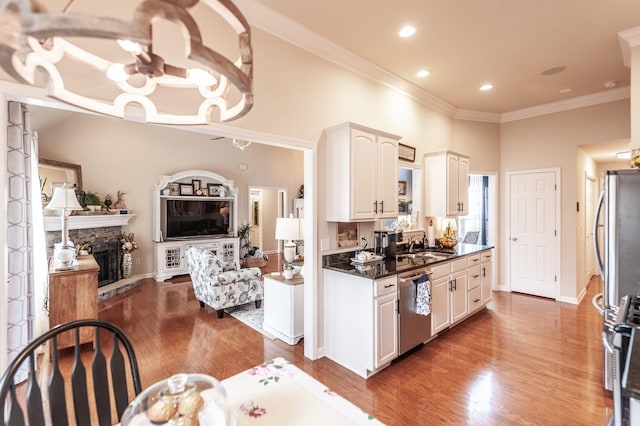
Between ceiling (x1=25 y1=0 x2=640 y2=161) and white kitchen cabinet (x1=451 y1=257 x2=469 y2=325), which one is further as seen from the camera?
white kitchen cabinet (x1=451 y1=257 x2=469 y2=325)

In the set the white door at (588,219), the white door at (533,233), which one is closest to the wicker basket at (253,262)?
the white door at (533,233)

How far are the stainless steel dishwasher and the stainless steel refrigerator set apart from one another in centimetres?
139

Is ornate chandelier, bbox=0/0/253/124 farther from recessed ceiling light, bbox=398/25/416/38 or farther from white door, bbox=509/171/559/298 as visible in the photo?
white door, bbox=509/171/559/298

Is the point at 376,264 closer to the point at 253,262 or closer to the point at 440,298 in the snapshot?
the point at 440,298

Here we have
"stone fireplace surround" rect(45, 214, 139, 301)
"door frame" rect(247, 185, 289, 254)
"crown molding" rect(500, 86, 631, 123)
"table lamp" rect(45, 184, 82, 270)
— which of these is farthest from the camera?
"door frame" rect(247, 185, 289, 254)

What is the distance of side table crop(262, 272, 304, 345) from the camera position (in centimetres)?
337

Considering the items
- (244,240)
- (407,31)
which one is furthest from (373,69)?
(244,240)

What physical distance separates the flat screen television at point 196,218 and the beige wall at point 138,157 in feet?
1.16

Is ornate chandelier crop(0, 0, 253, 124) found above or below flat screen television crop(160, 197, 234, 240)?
above

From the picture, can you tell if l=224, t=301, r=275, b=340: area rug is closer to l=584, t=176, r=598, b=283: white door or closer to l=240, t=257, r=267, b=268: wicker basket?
l=240, t=257, r=267, b=268: wicker basket

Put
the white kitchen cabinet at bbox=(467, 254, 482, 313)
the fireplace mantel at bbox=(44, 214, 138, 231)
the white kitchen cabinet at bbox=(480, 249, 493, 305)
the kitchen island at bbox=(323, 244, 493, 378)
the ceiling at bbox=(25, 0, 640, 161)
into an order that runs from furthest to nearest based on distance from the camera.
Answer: the fireplace mantel at bbox=(44, 214, 138, 231) < the white kitchen cabinet at bbox=(480, 249, 493, 305) < the white kitchen cabinet at bbox=(467, 254, 482, 313) < the kitchen island at bbox=(323, 244, 493, 378) < the ceiling at bbox=(25, 0, 640, 161)

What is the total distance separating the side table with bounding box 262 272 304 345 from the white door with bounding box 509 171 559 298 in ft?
13.7

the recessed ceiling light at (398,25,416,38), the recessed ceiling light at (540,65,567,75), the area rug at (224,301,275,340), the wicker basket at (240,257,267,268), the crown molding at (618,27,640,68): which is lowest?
the area rug at (224,301,275,340)

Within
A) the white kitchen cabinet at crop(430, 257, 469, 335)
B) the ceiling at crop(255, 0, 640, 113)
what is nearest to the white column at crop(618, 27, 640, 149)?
the ceiling at crop(255, 0, 640, 113)
